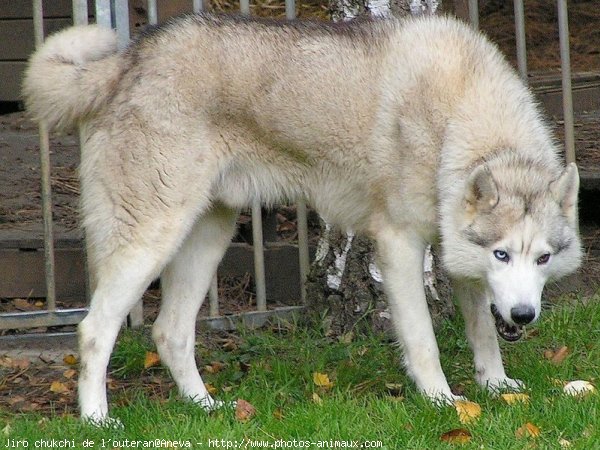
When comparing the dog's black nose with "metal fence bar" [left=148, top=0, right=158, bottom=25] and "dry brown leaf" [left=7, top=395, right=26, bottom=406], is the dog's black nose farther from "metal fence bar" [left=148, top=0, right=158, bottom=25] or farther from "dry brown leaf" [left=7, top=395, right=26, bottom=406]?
"metal fence bar" [left=148, top=0, right=158, bottom=25]

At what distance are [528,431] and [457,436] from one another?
0.95 ft

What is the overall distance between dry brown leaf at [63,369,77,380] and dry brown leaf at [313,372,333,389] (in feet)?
4.46

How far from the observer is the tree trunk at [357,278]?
6125mm

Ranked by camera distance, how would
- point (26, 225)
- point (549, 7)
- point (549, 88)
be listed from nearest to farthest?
point (26, 225)
point (549, 88)
point (549, 7)

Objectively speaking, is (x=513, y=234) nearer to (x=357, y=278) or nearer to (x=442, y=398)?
(x=442, y=398)

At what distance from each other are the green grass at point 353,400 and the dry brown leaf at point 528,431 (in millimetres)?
31

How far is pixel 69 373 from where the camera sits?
5.91 metres

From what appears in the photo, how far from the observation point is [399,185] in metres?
5.13

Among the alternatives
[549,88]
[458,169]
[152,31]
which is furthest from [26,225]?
[549,88]

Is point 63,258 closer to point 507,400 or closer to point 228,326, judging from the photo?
point 228,326

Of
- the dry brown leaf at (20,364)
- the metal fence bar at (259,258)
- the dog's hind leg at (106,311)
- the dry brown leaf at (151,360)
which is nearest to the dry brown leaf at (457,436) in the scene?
the dog's hind leg at (106,311)

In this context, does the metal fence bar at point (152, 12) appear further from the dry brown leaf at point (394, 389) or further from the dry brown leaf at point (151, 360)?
the dry brown leaf at point (394, 389)

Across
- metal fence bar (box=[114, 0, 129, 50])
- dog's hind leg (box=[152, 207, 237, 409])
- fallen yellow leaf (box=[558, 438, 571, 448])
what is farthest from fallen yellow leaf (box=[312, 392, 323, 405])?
metal fence bar (box=[114, 0, 129, 50])

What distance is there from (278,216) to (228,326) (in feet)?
6.12
